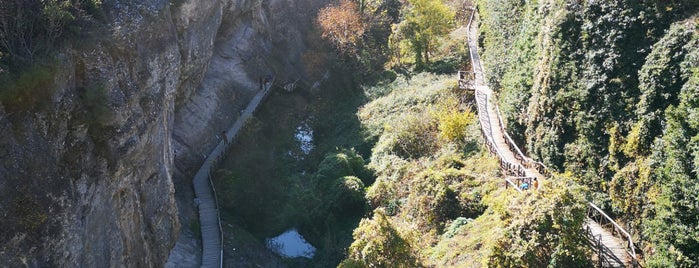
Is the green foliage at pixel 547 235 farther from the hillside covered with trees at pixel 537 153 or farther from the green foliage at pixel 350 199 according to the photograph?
the green foliage at pixel 350 199

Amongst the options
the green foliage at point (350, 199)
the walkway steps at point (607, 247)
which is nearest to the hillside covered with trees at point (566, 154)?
the walkway steps at point (607, 247)

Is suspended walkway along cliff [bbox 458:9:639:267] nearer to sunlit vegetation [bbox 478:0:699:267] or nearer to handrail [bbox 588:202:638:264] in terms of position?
handrail [bbox 588:202:638:264]

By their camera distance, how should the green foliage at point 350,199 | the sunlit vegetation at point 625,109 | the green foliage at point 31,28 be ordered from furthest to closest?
the green foliage at point 350,199
the sunlit vegetation at point 625,109
the green foliage at point 31,28

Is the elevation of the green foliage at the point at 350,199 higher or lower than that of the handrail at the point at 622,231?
higher

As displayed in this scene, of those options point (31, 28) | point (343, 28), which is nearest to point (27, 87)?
point (31, 28)

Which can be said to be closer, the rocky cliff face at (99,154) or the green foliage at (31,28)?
the rocky cliff face at (99,154)

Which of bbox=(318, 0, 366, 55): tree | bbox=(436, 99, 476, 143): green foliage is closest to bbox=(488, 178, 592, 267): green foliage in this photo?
bbox=(436, 99, 476, 143): green foliage

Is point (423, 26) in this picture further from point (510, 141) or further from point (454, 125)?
point (510, 141)

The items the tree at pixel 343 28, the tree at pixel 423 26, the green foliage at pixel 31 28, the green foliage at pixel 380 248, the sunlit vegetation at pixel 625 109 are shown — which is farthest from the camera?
the tree at pixel 343 28
